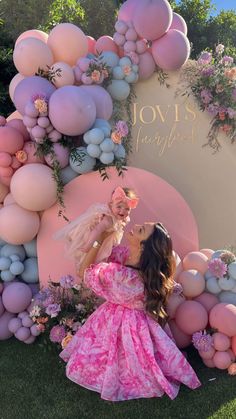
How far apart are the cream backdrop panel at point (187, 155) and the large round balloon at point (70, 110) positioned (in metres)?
0.84

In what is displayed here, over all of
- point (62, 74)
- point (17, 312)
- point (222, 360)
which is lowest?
point (17, 312)

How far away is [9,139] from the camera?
3.41 metres

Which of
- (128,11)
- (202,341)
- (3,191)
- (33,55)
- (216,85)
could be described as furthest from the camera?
(216,85)

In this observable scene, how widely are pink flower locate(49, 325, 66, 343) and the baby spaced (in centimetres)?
65

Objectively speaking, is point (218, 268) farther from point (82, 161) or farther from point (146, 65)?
point (146, 65)

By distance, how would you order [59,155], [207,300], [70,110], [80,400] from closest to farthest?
[80,400], [70,110], [207,300], [59,155]

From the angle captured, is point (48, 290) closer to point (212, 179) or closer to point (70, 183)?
point (70, 183)

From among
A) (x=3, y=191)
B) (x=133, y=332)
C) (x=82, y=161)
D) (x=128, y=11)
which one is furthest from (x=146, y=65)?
(x=133, y=332)

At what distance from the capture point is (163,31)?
3.73 m

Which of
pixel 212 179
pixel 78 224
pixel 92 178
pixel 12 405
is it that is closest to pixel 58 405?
pixel 12 405

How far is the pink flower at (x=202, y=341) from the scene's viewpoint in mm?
3093

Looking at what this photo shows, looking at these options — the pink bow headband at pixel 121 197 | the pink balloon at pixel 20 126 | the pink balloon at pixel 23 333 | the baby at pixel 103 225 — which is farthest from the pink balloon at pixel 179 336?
the pink balloon at pixel 20 126

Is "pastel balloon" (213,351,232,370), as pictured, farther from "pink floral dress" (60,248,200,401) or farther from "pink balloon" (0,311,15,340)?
"pink balloon" (0,311,15,340)

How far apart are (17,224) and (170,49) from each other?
6.54 feet
